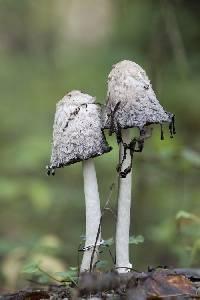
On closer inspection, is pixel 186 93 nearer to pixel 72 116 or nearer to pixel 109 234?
pixel 109 234

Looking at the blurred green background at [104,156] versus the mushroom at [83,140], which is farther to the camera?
the blurred green background at [104,156]

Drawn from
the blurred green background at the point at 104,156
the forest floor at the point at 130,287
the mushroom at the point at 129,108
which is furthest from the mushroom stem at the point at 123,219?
the blurred green background at the point at 104,156

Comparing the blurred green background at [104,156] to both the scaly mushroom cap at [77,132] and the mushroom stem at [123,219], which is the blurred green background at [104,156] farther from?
the scaly mushroom cap at [77,132]

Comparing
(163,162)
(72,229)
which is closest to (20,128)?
(72,229)

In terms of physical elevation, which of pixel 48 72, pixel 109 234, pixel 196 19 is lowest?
pixel 109 234

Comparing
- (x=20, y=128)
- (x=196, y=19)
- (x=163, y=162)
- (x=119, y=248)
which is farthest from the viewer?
(x=20, y=128)

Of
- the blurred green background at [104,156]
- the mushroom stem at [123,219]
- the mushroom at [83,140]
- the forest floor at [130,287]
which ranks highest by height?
the blurred green background at [104,156]

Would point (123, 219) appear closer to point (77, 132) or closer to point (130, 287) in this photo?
point (130, 287)

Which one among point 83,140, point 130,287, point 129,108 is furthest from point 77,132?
point 130,287
